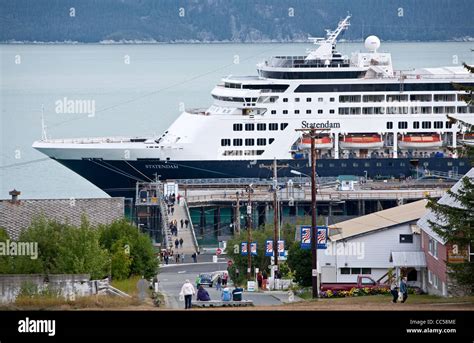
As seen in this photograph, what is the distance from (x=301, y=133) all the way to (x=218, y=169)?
3729 millimetres

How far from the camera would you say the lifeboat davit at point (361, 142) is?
5941 cm

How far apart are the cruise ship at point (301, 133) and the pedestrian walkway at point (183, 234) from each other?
7.68 m

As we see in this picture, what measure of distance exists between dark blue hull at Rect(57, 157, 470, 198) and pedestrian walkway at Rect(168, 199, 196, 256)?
7.38 metres

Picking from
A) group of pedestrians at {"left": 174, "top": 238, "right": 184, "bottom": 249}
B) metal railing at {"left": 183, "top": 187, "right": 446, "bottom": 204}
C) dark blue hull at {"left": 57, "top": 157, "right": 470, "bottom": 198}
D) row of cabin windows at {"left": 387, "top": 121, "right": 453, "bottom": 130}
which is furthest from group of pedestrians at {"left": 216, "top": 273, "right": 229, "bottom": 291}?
row of cabin windows at {"left": 387, "top": 121, "right": 453, "bottom": 130}

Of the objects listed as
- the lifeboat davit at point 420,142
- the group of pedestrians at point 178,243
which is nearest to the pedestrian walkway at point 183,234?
the group of pedestrians at point 178,243

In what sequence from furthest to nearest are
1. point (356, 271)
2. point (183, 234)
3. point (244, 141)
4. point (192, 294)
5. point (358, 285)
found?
point (244, 141)
point (183, 234)
point (356, 271)
point (358, 285)
point (192, 294)

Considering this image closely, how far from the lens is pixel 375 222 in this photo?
28.8 m

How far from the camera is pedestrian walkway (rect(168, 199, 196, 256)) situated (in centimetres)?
4219

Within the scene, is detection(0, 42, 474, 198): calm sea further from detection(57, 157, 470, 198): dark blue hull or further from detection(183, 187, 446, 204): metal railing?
detection(183, 187, 446, 204): metal railing

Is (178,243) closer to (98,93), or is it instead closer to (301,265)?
(301,265)

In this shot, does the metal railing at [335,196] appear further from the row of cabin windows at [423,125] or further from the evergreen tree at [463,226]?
the evergreen tree at [463,226]

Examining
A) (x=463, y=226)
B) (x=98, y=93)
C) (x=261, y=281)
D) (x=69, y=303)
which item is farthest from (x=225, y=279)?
(x=98, y=93)
